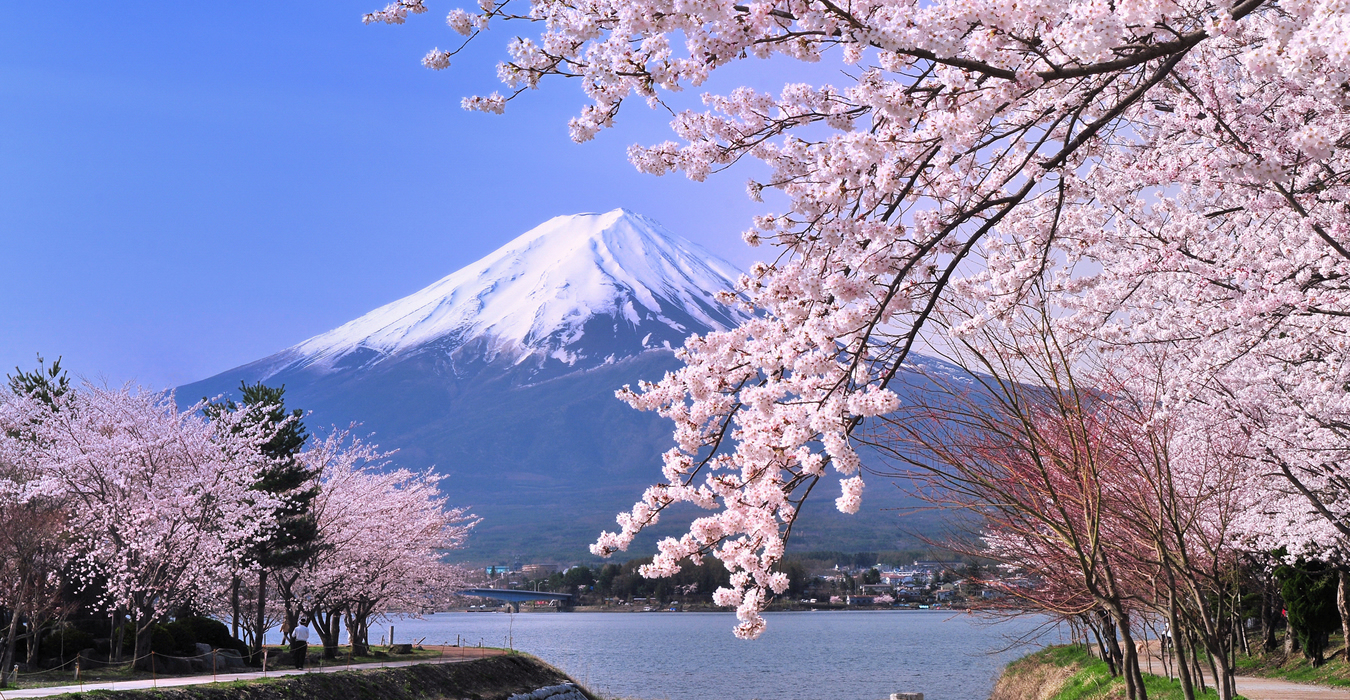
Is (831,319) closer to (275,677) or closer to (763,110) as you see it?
(763,110)

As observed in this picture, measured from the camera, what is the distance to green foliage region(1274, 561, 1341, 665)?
689 inches

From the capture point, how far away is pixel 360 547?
2734 cm

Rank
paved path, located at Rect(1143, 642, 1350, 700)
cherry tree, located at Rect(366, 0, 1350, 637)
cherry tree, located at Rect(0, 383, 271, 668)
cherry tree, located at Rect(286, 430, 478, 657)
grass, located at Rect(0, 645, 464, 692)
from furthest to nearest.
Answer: cherry tree, located at Rect(286, 430, 478, 657) → cherry tree, located at Rect(0, 383, 271, 668) → grass, located at Rect(0, 645, 464, 692) → paved path, located at Rect(1143, 642, 1350, 700) → cherry tree, located at Rect(366, 0, 1350, 637)

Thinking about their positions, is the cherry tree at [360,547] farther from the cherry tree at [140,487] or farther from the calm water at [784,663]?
the calm water at [784,663]

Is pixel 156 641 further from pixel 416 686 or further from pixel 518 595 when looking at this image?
pixel 518 595

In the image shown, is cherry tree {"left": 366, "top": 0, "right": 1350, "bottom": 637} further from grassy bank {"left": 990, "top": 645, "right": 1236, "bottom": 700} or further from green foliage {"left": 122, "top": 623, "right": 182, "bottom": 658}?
green foliage {"left": 122, "top": 623, "right": 182, "bottom": 658}

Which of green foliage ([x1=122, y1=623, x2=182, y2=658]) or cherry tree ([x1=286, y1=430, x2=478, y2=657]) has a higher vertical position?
cherry tree ([x1=286, y1=430, x2=478, y2=657])

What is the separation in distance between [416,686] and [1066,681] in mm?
13142

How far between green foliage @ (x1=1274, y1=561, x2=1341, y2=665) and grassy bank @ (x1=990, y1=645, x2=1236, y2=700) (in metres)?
3.61

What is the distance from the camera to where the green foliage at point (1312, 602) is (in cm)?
1750

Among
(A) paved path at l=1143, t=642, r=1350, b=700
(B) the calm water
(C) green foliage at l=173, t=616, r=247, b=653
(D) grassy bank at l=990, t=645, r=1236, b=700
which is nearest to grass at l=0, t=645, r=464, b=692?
(C) green foliage at l=173, t=616, r=247, b=653

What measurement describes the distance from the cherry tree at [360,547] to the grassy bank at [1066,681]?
686 inches

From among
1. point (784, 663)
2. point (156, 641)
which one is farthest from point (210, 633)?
point (784, 663)

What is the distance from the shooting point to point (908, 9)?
11.1 feet
